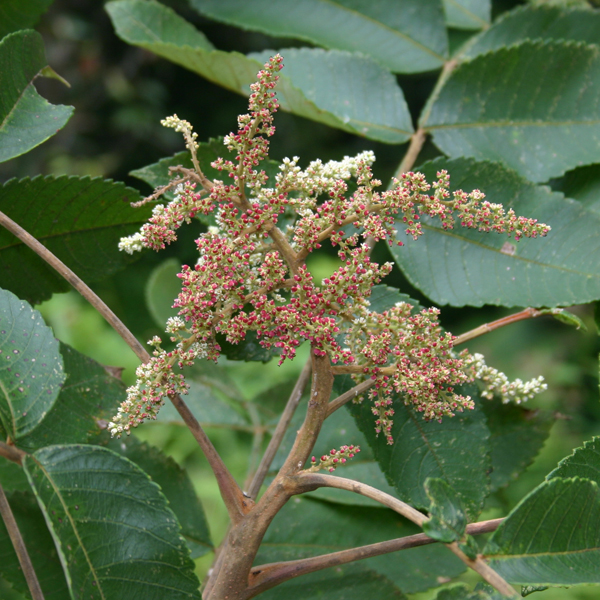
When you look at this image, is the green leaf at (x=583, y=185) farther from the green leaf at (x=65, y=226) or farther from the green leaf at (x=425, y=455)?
the green leaf at (x=65, y=226)

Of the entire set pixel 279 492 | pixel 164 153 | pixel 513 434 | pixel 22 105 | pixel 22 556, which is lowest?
pixel 22 556

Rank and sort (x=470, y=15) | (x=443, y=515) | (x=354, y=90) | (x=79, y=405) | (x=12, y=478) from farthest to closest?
(x=470, y=15)
(x=354, y=90)
(x=12, y=478)
(x=79, y=405)
(x=443, y=515)

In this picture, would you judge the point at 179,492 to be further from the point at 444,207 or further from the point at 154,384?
the point at 444,207

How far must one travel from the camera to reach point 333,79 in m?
1.40

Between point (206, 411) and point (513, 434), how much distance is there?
2.69 feet

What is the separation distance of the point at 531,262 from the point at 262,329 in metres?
0.58

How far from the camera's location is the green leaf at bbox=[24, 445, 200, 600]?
0.77 meters

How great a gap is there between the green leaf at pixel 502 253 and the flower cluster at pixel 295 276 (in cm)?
26

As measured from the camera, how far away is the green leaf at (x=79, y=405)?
0.97 m

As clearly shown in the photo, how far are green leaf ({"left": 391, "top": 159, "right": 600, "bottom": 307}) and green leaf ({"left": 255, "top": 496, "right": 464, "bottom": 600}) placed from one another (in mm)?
507

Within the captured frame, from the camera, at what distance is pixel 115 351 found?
413 cm

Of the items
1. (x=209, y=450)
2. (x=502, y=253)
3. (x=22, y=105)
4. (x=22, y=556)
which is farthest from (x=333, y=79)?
(x=22, y=556)

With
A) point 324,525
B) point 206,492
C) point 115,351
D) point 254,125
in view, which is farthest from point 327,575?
point 115,351

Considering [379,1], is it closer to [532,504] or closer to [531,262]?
[531,262]
